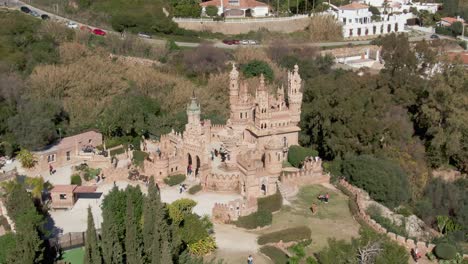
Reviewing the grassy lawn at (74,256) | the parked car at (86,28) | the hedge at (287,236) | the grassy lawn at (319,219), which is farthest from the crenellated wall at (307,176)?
the parked car at (86,28)

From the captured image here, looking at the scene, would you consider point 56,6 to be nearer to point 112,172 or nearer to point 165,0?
point 165,0

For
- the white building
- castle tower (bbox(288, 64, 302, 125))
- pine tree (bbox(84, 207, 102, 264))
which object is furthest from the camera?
the white building

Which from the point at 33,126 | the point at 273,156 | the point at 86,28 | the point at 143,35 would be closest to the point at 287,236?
the point at 273,156

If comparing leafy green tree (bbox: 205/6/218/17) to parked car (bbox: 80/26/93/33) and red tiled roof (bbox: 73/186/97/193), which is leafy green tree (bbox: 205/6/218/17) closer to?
parked car (bbox: 80/26/93/33)

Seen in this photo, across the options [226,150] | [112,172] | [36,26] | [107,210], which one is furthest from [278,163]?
[36,26]

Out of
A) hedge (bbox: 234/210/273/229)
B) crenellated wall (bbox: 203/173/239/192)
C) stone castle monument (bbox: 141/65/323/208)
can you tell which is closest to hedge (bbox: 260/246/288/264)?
hedge (bbox: 234/210/273/229)

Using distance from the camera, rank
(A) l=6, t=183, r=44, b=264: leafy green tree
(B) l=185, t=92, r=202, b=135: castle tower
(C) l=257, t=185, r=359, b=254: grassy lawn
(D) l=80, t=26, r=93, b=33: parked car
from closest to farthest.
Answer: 1. (A) l=6, t=183, r=44, b=264: leafy green tree
2. (C) l=257, t=185, r=359, b=254: grassy lawn
3. (B) l=185, t=92, r=202, b=135: castle tower
4. (D) l=80, t=26, r=93, b=33: parked car
